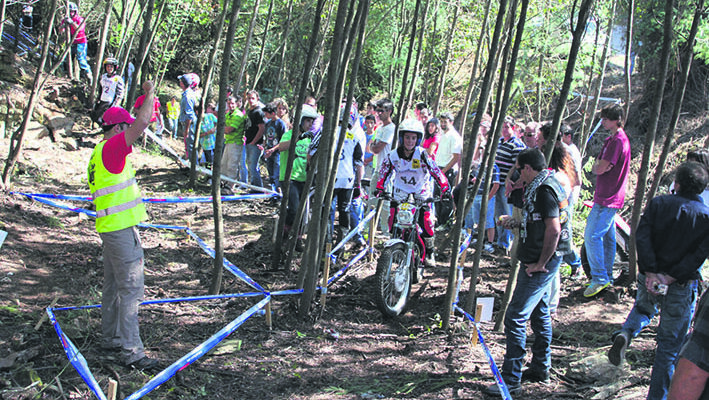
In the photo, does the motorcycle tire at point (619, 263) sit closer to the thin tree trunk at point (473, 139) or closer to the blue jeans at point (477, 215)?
the blue jeans at point (477, 215)

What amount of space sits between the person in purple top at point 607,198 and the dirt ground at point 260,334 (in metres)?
0.31

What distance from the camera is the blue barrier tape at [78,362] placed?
3.90 m

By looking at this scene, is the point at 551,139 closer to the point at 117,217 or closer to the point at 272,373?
the point at 272,373

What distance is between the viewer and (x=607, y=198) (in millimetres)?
6742

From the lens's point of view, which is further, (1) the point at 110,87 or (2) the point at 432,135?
(1) the point at 110,87

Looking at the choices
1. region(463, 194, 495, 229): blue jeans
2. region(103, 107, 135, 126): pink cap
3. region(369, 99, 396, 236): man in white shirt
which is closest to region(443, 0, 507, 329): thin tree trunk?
region(103, 107, 135, 126): pink cap

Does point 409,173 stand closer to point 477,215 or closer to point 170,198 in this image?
point 477,215

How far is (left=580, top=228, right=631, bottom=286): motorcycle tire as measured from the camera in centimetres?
727

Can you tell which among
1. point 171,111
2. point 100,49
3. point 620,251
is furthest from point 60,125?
point 620,251

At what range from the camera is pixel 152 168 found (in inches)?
501

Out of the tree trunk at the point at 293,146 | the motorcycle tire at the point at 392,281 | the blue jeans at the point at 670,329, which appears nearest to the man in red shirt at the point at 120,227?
the tree trunk at the point at 293,146

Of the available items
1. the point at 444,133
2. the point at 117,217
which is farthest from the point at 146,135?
the point at 117,217

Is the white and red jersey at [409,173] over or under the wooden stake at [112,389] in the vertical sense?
over

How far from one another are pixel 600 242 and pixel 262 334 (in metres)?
4.00
